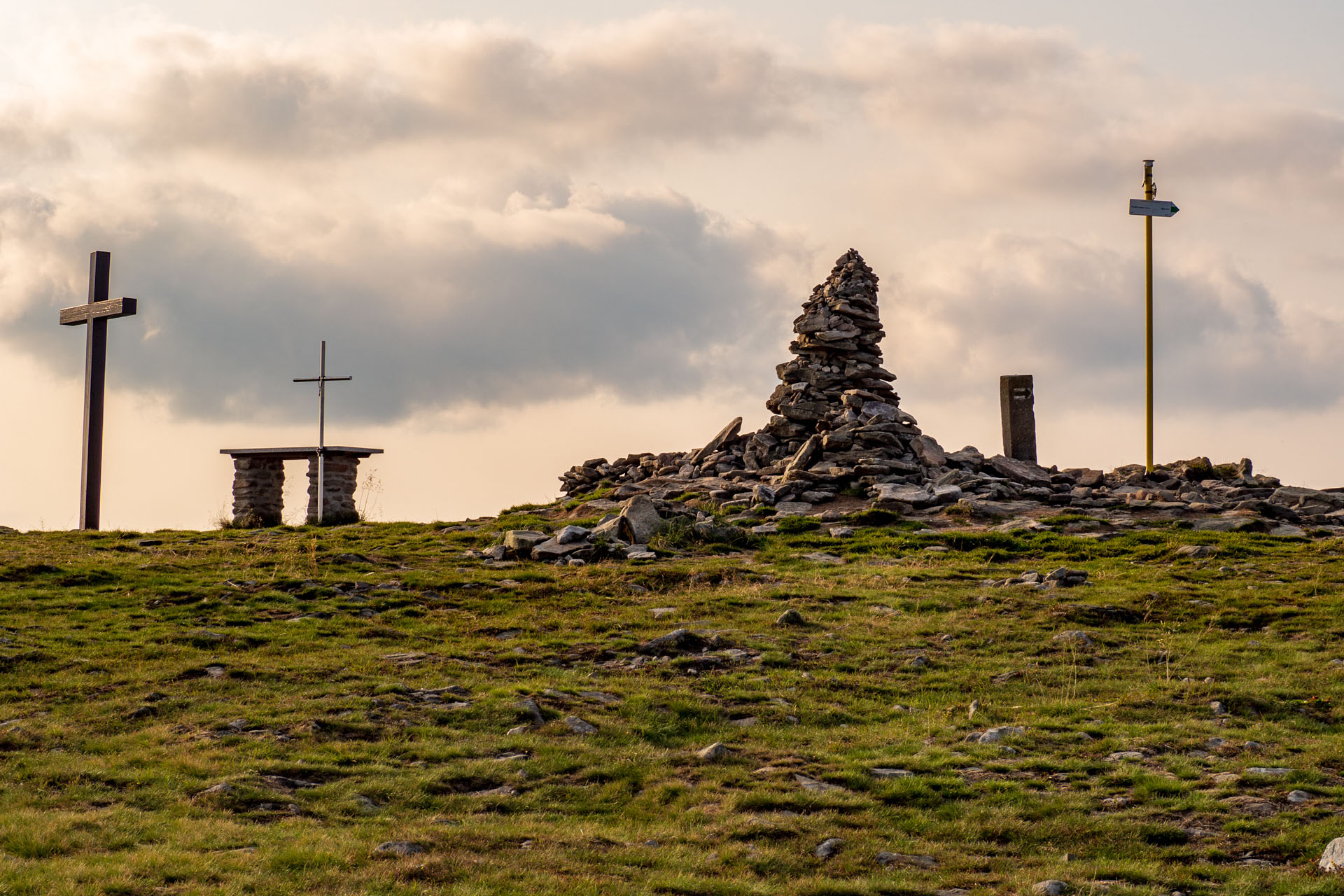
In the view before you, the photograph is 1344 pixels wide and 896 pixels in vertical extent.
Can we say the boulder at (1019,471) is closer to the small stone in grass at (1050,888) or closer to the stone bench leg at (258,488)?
the stone bench leg at (258,488)

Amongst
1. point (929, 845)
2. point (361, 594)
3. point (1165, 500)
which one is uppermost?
point (1165, 500)

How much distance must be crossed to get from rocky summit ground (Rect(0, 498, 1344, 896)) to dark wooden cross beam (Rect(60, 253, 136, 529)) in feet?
38.0

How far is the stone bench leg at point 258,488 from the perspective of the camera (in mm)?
35500

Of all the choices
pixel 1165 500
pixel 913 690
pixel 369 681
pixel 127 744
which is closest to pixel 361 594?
pixel 369 681

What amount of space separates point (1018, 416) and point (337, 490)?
18.8m

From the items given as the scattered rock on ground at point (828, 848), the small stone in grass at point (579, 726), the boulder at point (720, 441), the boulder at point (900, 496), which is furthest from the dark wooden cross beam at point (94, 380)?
the scattered rock on ground at point (828, 848)

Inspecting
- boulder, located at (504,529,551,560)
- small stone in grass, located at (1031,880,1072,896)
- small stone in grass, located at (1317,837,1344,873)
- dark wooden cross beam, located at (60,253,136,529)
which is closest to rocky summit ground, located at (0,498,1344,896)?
small stone in grass, located at (1031,880,1072,896)

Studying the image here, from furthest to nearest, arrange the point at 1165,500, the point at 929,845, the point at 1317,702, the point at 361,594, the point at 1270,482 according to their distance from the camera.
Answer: the point at 1270,482 < the point at 1165,500 < the point at 361,594 < the point at 1317,702 < the point at 929,845

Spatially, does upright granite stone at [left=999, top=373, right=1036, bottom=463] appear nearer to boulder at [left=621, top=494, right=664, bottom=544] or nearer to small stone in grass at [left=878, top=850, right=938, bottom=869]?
boulder at [left=621, top=494, right=664, bottom=544]

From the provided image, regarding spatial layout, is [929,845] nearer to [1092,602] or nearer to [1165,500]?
[1092,602]

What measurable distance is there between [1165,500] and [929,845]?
20849mm

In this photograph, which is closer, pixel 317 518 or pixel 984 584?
pixel 984 584

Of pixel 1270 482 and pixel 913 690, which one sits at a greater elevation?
pixel 1270 482

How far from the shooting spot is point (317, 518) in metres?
34.2
